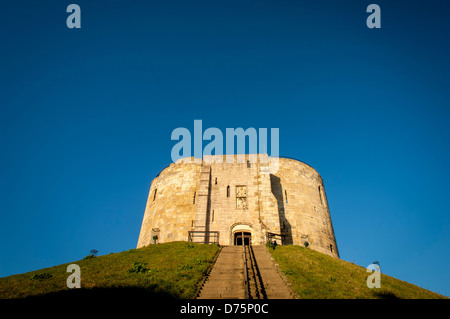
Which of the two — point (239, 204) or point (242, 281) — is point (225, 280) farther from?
point (239, 204)

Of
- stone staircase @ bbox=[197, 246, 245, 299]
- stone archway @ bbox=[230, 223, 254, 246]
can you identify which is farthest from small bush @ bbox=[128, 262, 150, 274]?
stone archway @ bbox=[230, 223, 254, 246]

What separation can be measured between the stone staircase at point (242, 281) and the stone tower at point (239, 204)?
27.5 ft

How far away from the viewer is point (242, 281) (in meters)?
13.2

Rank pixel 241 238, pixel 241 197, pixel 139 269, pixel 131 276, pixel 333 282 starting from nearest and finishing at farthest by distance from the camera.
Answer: pixel 333 282 → pixel 131 276 → pixel 139 269 → pixel 241 238 → pixel 241 197

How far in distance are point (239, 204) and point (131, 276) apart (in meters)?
15.3

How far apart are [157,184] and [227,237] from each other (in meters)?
12.8

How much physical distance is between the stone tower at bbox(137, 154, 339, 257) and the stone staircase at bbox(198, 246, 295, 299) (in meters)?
8.38

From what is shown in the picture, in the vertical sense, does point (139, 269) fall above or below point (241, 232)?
below

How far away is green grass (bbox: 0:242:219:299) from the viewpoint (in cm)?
1229

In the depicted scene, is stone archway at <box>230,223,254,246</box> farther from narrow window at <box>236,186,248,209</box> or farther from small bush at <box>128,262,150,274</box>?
small bush at <box>128,262,150,274</box>

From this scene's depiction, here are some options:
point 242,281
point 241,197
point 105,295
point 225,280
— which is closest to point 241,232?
point 241,197
